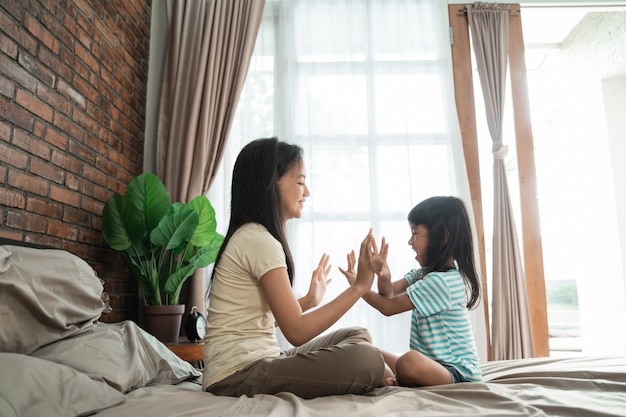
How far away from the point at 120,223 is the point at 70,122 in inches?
19.1

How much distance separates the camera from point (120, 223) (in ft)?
7.48

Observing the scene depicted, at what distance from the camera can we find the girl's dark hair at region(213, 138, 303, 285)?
156 cm

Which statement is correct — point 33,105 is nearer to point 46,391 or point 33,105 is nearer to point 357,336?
point 46,391

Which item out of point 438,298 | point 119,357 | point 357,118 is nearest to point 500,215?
point 357,118

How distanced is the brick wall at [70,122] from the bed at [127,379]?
1.41ft

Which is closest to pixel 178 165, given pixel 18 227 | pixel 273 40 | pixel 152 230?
pixel 152 230

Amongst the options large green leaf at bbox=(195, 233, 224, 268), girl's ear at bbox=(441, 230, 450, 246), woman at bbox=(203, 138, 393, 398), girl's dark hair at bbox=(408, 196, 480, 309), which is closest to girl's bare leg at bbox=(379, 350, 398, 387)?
woman at bbox=(203, 138, 393, 398)

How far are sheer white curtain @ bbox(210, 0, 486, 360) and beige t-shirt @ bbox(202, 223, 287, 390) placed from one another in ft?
4.69

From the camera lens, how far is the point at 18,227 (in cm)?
176

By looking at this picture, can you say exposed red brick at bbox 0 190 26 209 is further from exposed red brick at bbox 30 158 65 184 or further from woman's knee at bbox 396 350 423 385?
woman's knee at bbox 396 350 423 385

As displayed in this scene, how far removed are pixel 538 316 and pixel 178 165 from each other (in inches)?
90.5

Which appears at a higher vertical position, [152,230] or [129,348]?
[152,230]

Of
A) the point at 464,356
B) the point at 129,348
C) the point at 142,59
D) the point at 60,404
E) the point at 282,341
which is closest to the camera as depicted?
the point at 60,404

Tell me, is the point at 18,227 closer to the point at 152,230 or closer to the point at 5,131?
the point at 5,131
